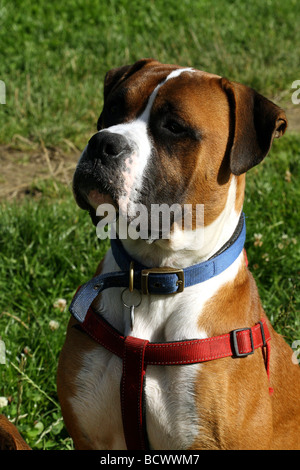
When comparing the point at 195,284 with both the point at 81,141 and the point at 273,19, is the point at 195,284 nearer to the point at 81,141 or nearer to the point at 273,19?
the point at 81,141

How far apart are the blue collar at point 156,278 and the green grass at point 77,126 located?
62 centimetres

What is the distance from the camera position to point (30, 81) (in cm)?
668

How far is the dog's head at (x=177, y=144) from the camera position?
8.07 ft

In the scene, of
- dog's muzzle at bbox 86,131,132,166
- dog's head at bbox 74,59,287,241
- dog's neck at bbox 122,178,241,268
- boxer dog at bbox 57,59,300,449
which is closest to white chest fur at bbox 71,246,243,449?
boxer dog at bbox 57,59,300,449

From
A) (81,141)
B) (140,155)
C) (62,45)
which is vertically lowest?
(81,141)

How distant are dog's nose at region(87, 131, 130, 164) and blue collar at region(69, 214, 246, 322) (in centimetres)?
51

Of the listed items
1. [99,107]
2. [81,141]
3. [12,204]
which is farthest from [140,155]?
[99,107]

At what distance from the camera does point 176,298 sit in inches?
104

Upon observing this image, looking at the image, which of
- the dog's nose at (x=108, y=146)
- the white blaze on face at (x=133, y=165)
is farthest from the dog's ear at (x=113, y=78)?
the dog's nose at (x=108, y=146)

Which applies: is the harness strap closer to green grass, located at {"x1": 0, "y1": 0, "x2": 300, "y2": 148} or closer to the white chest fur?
the white chest fur

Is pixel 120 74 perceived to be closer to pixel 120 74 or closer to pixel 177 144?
pixel 120 74

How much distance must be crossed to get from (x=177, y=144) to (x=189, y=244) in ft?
1.42

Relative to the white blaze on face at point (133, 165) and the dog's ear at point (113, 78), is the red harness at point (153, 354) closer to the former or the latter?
the white blaze on face at point (133, 165)
